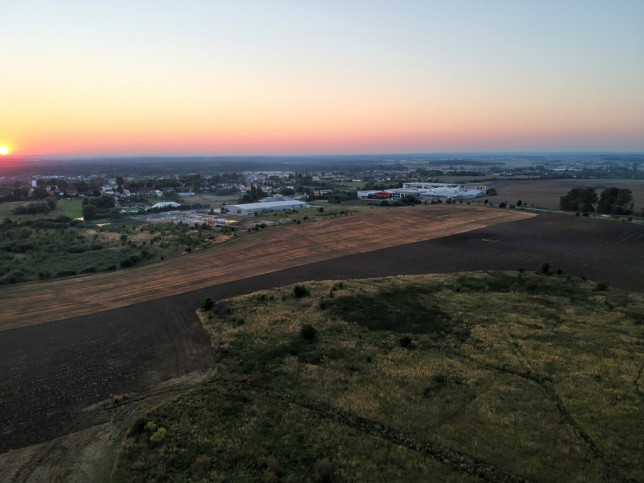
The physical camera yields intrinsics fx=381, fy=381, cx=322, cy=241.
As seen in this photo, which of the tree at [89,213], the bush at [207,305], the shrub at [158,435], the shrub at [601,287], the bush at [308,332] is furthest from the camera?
the tree at [89,213]

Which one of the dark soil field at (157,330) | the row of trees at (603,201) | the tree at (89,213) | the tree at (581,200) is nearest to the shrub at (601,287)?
the dark soil field at (157,330)

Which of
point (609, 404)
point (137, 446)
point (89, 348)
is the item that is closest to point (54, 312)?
point (89, 348)

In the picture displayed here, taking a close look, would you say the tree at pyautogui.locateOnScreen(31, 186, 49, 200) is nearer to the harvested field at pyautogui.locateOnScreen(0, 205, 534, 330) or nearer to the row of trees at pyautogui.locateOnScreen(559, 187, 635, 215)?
the harvested field at pyautogui.locateOnScreen(0, 205, 534, 330)

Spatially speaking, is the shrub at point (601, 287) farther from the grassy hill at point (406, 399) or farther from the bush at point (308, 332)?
the bush at point (308, 332)

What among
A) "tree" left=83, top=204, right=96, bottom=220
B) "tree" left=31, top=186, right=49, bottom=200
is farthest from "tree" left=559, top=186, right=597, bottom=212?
"tree" left=31, top=186, right=49, bottom=200

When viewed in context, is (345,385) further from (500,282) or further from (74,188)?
(74,188)

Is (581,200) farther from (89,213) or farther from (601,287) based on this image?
(89,213)
